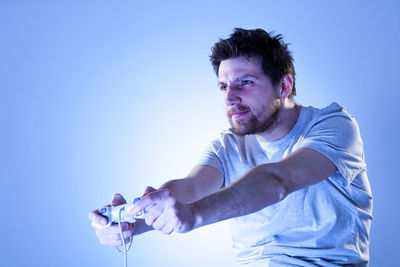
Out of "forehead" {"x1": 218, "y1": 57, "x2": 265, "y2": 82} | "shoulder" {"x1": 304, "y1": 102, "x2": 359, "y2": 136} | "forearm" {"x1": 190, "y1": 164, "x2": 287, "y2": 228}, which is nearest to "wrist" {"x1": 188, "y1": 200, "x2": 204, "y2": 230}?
"forearm" {"x1": 190, "y1": 164, "x2": 287, "y2": 228}

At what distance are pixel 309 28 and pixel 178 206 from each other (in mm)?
1468

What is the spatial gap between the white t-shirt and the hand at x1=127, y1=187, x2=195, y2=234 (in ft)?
1.70

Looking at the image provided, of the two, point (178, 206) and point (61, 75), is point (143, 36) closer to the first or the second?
point (61, 75)

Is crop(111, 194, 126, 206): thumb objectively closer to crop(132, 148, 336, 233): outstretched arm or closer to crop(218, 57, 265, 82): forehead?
crop(132, 148, 336, 233): outstretched arm

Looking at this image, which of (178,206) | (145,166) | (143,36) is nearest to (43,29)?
(143,36)

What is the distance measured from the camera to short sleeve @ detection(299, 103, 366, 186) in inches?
51.9

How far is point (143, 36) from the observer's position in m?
2.37

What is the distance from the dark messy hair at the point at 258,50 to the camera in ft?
5.49

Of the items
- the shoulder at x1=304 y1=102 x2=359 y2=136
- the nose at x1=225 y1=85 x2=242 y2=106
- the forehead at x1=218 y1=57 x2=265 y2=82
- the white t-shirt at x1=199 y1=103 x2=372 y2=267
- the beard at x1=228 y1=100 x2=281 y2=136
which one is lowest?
the white t-shirt at x1=199 y1=103 x2=372 y2=267

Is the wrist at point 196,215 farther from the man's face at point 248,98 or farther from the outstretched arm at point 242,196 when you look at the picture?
the man's face at point 248,98

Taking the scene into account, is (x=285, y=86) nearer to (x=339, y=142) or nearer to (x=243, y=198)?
(x=339, y=142)

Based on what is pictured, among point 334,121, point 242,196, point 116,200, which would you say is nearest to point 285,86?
point 334,121

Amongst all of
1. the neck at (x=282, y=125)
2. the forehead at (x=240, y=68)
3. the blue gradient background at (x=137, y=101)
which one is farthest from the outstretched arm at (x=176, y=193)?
the blue gradient background at (x=137, y=101)

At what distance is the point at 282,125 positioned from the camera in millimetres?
1632
